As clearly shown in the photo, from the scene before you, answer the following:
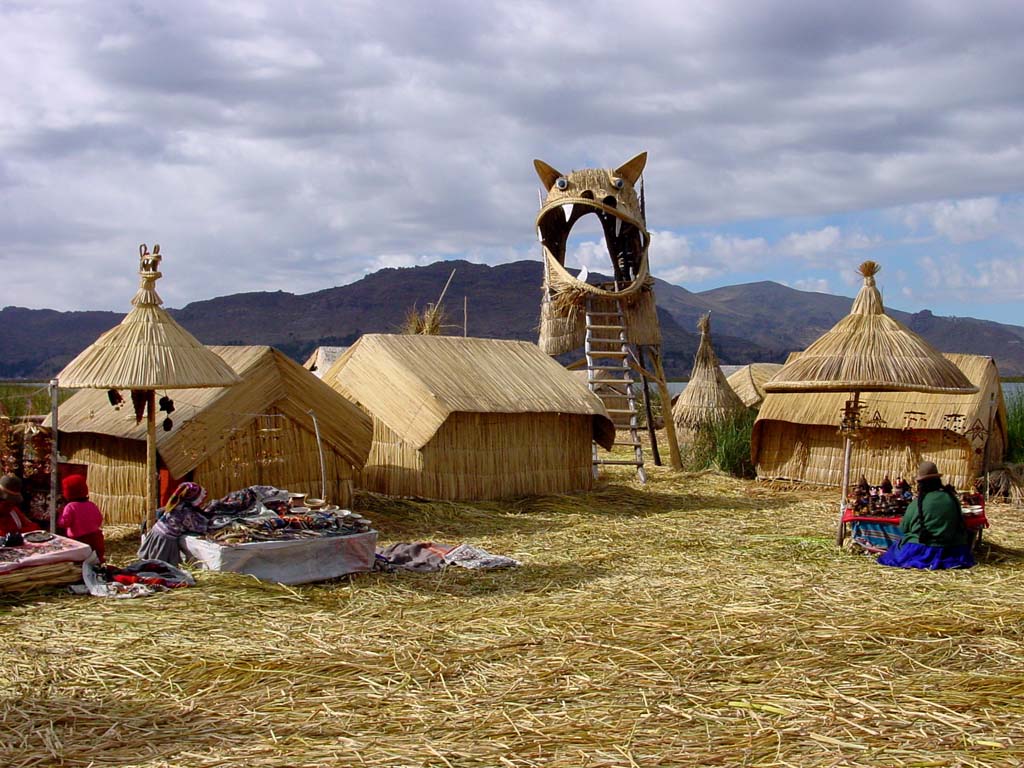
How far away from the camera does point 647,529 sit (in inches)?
396

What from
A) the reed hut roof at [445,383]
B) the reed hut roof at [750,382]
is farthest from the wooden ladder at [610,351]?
the reed hut roof at [750,382]

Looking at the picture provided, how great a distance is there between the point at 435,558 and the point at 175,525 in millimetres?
1885

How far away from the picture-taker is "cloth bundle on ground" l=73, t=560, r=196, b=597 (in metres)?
6.69

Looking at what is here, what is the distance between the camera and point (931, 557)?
806 cm

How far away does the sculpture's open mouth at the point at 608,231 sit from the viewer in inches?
580

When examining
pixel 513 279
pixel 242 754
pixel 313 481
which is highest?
pixel 513 279

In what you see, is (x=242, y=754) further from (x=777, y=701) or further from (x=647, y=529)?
(x=647, y=529)

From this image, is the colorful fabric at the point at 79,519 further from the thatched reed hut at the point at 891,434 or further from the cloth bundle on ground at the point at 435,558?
the thatched reed hut at the point at 891,434

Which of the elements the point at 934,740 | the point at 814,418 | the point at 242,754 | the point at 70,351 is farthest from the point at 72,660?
the point at 70,351

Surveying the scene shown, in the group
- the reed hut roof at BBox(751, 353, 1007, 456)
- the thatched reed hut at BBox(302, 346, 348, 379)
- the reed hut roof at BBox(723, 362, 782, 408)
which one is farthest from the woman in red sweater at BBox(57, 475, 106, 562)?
→ the reed hut roof at BBox(723, 362, 782, 408)

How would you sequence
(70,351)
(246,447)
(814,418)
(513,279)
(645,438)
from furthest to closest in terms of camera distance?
(513,279)
(70,351)
(645,438)
(814,418)
(246,447)

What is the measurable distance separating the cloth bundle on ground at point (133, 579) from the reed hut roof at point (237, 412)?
1.89m

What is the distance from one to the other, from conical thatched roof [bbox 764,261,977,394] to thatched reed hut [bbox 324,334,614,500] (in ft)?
10.9

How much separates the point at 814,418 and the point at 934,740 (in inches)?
368
